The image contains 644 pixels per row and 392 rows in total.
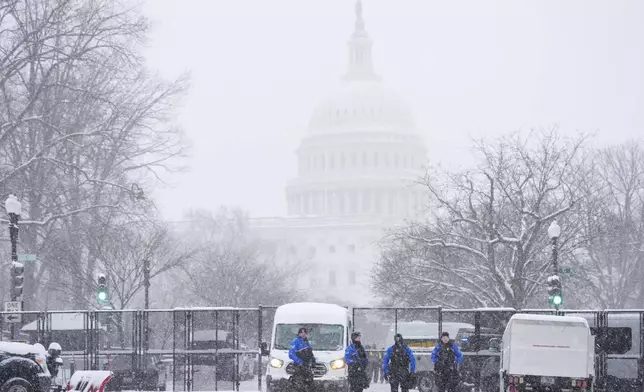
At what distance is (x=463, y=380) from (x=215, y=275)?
3994 centimetres

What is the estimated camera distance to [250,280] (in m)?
70.7

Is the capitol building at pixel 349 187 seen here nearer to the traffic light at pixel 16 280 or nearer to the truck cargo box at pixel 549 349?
the traffic light at pixel 16 280

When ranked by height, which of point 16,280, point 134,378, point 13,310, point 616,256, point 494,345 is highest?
point 616,256

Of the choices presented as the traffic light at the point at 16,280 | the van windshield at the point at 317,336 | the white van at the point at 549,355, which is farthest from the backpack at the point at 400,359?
the traffic light at the point at 16,280

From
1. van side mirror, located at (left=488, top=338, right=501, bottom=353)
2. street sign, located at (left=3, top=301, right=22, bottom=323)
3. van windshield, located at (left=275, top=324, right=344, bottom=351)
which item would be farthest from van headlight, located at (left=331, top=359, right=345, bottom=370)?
street sign, located at (left=3, top=301, right=22, bottom=323)

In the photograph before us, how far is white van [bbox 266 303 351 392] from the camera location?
87.7ft

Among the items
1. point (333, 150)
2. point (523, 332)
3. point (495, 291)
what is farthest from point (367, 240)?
point (523, 332)

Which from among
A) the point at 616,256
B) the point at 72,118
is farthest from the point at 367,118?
the point at 72,118

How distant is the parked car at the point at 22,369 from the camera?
2461 centimetres

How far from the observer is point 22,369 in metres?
24.8

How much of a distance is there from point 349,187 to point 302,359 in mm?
166234

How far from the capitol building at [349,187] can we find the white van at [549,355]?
14845 centimetres

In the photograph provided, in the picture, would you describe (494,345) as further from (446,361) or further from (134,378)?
(134,378)

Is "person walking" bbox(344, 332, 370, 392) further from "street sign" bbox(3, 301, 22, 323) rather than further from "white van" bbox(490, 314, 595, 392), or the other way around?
"street sign" bbox(3, 301, 22, 323)
